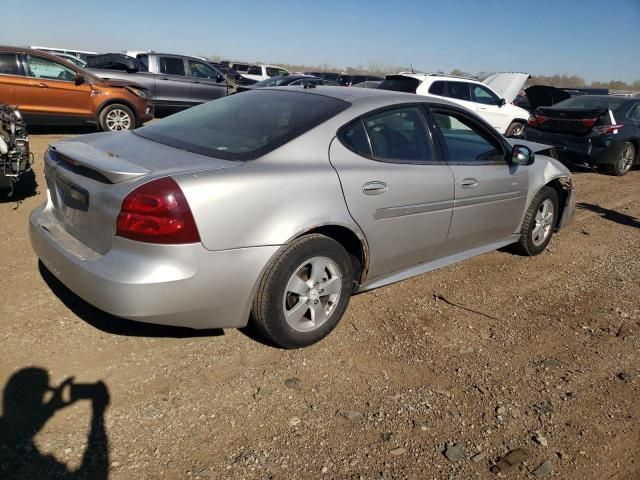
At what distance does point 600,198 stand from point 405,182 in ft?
19.1

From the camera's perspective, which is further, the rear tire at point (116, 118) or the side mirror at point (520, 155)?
the rear tire at point (116, 118)

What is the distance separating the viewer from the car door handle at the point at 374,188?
327 centimetres

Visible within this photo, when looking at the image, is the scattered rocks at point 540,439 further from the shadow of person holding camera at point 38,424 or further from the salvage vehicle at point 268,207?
the shadow of person holding camera at point 38,424

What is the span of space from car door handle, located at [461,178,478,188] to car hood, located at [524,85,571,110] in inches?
414

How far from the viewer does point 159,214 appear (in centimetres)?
255

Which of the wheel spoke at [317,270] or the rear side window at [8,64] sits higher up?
the rear side window at [8,64]

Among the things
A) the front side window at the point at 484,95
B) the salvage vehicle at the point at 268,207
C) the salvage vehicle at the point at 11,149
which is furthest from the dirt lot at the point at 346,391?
the front side window at the point at 484,95

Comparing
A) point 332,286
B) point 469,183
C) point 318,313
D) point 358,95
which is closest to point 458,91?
point 469,183

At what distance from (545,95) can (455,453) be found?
43.3ft

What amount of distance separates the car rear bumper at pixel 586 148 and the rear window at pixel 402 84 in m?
3.07

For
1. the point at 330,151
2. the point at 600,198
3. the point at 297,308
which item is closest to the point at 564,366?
the point at 297,308

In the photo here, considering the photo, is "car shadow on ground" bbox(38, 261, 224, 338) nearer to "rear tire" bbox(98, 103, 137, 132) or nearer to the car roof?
the car roof

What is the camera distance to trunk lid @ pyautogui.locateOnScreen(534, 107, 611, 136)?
941 cm

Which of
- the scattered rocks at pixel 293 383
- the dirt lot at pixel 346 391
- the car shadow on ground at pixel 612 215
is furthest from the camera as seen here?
the car shadow on ground at pixel 612 215
